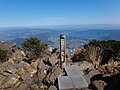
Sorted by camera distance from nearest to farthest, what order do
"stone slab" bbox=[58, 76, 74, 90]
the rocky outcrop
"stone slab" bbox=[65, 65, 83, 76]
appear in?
1. "stone slab" bbox=[58, 76, 74, 90]
2. the rocky outcrop
3. "stone slab" bbox=[65, 65, 83, 76]

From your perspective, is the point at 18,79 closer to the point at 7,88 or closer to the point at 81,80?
the point at 7,88

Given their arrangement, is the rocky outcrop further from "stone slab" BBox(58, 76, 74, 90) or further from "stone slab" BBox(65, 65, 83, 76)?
"stone slab" BBox(65, 65, 83, 76)

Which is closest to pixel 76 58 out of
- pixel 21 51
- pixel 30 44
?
pixel 30 44

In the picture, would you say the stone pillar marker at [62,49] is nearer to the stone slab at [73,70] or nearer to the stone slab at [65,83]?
the stone slab at [73,70]

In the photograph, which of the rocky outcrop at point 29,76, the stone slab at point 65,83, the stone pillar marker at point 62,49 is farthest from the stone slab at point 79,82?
the stone pillar marker at point 62,49

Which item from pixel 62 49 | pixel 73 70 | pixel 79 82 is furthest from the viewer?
pixel 62 49

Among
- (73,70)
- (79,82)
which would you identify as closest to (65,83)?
(79,82)

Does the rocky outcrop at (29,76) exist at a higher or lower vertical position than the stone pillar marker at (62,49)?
lower

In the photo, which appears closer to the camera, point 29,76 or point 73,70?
point 73,70

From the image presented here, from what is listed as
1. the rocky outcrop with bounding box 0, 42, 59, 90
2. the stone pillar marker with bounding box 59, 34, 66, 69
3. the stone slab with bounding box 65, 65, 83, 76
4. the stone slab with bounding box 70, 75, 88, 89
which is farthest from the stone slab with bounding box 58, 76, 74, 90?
the stone pillar marker with bounding box 59, 34, 66, 69

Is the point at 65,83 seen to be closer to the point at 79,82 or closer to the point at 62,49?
the point at 79,82

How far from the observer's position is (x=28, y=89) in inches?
453

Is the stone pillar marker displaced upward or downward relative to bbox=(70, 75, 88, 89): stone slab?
upward

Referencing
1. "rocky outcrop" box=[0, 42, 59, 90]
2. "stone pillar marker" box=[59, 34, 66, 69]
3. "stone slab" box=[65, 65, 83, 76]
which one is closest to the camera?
"rocky outcrop" box=[0, 42, 59, 90]
